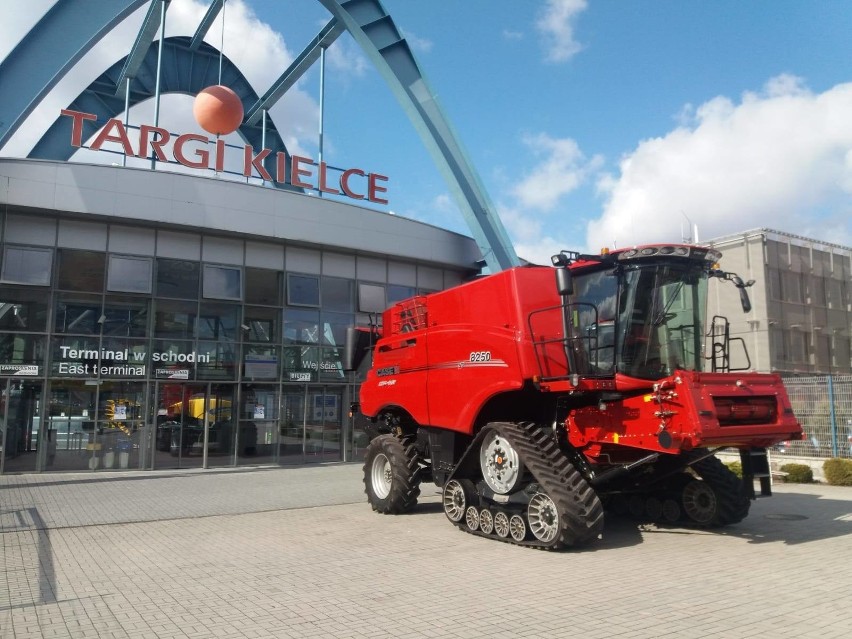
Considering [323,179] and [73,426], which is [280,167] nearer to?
[323,179]

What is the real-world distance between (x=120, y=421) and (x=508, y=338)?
43.1 feet

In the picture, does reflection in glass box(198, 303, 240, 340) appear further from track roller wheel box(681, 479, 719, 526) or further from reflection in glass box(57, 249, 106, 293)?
track roller wheel box(681, 479, 719, 526)

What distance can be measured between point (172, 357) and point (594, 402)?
44.3 ft

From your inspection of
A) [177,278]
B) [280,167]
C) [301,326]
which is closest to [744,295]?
[301,326]

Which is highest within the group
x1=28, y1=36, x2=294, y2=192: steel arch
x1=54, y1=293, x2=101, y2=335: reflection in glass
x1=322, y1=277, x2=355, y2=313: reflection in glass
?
x1=28, y1=36, x2=294, y2=192: steel arch

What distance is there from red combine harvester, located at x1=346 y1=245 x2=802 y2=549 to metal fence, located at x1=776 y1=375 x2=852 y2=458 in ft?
21.3

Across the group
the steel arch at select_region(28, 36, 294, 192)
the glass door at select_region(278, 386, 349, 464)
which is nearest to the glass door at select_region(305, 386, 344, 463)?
the glass door at select_region(278, 386, 349, 464)

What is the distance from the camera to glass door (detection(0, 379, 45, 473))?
53.6ft

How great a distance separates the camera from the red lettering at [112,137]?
59.4ft

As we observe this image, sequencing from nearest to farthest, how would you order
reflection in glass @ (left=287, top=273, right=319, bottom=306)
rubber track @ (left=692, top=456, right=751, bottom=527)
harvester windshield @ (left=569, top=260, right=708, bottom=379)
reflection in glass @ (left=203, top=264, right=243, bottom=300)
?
harvester windshield @ (left=569, top=260, right=708, bottom=379)
rubber track @ (left=692, top=456, right=751, bottom=527)
reflection in glass @ (left=203, top=264, right=243, bottom=300)
reflection in glass @ (left=287, top=273, right=319, bottom=306)

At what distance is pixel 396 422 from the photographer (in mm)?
11547

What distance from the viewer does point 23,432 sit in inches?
653

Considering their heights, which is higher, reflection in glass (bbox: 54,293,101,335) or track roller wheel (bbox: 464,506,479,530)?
reflection in glass (bbox: 54,293,101,335)

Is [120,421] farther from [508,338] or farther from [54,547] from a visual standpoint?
[508,338]
